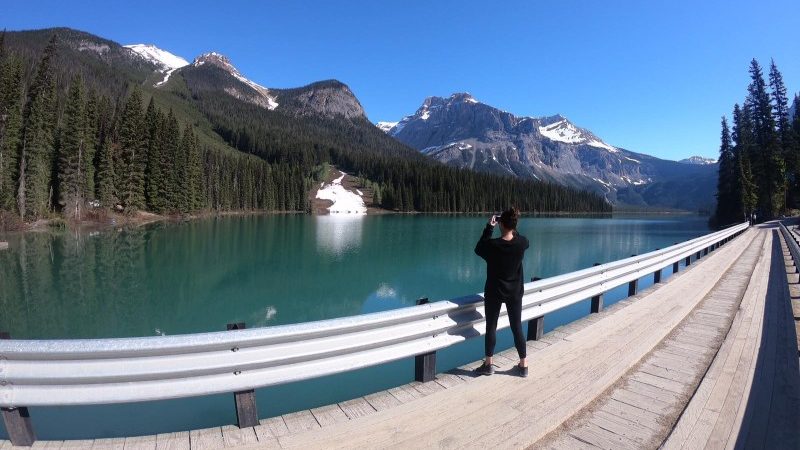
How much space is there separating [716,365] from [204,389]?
6.14 m

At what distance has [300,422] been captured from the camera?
3643mm

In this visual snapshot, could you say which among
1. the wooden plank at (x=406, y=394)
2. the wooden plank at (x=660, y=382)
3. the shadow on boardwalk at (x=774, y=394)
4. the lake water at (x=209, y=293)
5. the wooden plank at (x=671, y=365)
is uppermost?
the wooden plank at (x=406, y=394)

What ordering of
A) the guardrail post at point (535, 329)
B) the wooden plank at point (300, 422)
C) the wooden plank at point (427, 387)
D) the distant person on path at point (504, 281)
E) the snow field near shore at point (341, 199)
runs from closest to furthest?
the wooden plank at point (300, 422)
the wooden plank at point (427, 387)
the distant person on path at point (504, 281)
the guardrail post at point (535, 329)
the snow field near shore at point (341, 199)

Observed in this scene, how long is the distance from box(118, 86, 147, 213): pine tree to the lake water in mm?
28672

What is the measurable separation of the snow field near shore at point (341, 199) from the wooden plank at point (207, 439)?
135170mm

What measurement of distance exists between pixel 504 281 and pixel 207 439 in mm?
3472

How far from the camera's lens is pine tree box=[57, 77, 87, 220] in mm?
50469

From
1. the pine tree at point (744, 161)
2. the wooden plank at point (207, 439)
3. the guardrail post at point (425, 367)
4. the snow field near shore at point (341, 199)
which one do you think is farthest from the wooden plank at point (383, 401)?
the snow field near shore at point (341, 199)

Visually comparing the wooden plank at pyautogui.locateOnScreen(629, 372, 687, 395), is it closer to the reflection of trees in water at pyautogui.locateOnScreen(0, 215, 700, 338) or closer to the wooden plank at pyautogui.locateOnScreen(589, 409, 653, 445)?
the wooden plank at pyautogui.locateOnScreen(589, 409, 653, 445)

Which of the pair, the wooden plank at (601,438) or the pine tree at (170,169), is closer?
the wooden plank at (601,438)

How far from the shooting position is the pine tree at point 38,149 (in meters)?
45.0

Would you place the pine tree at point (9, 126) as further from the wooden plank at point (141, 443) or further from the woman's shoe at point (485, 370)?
the woman's shoe at point (485, 370)

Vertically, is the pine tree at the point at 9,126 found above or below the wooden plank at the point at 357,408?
above

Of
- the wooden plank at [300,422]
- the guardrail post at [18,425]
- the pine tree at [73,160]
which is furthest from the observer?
the pine tree at [73,160]
